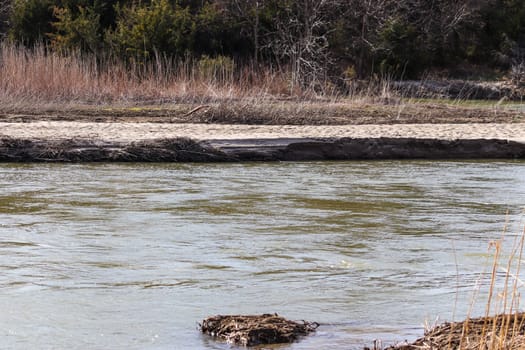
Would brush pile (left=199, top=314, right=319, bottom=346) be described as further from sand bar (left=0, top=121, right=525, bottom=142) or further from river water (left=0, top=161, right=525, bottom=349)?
sand bar (left=0, top=121, right=525, bottom=142)

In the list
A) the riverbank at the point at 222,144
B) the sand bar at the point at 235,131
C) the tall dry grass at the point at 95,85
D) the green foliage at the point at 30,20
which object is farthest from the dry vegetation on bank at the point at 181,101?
the green foliage at the point at 30,20

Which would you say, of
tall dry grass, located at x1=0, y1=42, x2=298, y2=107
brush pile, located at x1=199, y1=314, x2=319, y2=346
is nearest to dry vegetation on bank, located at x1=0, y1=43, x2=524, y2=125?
tall dry grass, located at x1=0, y1=42, x2=298, y2=107

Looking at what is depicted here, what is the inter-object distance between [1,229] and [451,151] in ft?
25.6

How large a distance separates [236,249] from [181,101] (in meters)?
12.2

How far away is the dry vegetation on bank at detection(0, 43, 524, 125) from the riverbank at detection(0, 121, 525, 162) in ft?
4.13

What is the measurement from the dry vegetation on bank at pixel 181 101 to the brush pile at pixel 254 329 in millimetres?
11896

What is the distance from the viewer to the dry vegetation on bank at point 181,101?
1736 cm

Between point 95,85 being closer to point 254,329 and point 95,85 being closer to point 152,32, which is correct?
point 152,32

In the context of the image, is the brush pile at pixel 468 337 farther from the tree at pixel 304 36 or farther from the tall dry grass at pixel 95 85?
the tree at pixel 304 36

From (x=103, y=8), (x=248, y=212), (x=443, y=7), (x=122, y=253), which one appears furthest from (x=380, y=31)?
(x=122, y=253)

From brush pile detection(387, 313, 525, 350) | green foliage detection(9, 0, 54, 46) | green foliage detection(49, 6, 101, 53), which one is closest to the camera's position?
brush pile detection(387, 313, 525, 350)

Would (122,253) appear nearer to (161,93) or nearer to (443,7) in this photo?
(161,93)

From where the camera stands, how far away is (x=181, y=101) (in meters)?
19.6

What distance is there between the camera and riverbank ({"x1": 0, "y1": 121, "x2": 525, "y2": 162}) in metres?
13.4
